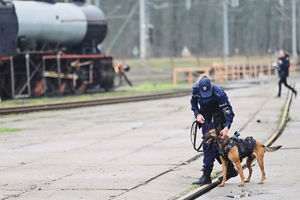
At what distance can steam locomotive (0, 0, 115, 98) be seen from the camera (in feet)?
96.6

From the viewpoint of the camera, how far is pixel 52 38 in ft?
105

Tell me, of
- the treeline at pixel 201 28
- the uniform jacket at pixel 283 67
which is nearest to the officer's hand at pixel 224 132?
the uniform jacket at pixel 283 67

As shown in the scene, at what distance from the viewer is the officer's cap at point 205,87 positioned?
33.7ft

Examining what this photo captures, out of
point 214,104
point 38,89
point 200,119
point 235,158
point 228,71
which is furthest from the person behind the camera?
point 228,71

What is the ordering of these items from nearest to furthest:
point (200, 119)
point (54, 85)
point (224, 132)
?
point (224, 132), point (200, 119), point (54, 85)

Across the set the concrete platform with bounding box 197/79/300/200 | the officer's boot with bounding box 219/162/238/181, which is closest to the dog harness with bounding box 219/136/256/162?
the concrete platform with bounding box 197/79/300/200

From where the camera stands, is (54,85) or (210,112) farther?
(54,85)

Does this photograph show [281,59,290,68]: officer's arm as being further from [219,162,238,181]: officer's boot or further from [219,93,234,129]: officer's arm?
[219,93,234,129]: officer's arm

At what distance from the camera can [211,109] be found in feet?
34.7

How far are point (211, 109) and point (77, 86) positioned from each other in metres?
24.3

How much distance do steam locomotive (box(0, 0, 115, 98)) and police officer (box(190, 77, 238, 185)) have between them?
19.0 meters

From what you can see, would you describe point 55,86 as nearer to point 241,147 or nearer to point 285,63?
point 285,63

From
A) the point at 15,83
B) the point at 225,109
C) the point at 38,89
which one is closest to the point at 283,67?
the point at 38,89

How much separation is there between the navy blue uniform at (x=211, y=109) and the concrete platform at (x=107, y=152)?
49 cm
